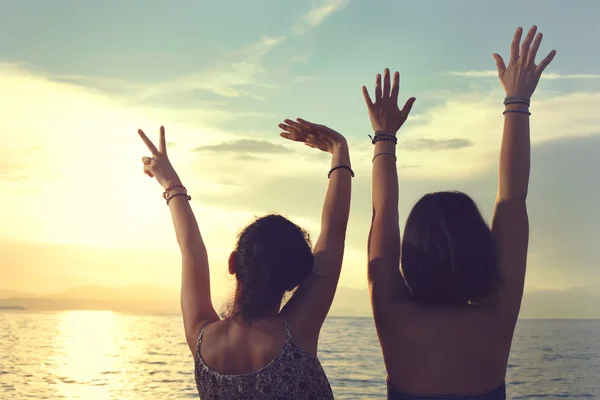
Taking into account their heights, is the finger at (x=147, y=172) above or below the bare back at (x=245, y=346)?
above

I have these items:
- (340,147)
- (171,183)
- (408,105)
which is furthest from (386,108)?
(171,183)

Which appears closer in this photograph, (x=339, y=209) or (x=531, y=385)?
(x=339, y=209)

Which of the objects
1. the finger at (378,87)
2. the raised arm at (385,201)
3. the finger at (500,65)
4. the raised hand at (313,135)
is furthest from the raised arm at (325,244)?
the finger at (500,65)

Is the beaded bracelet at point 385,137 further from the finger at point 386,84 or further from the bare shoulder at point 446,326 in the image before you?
the bare shoulder at point 446,326

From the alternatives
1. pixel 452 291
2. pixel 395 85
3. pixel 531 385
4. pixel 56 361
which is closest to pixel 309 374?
pixel 452 291

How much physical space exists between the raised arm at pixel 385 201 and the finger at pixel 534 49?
1.61 ft

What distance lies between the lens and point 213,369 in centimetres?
242

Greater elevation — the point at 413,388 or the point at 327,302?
the point at 327,302

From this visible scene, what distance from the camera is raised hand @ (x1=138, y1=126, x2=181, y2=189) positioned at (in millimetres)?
2812

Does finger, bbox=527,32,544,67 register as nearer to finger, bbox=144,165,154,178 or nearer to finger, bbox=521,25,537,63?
finger, bbox=521,25,537,63

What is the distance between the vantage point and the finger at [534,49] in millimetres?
2757

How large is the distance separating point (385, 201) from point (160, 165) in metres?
0.97

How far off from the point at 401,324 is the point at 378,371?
2076 cm

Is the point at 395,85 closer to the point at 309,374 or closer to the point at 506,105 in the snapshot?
the point at 506,105
